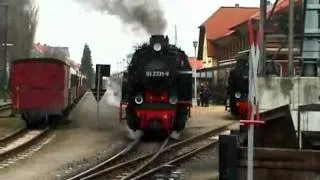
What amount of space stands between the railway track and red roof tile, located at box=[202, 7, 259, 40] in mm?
71352

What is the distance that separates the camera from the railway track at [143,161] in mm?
13842

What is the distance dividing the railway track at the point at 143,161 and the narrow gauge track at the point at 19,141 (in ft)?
10.5

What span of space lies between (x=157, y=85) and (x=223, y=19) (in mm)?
74448

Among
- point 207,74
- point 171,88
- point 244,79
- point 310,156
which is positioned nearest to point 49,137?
point 171,88

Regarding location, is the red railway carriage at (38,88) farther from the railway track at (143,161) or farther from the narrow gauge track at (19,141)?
the railway track at (143,161)

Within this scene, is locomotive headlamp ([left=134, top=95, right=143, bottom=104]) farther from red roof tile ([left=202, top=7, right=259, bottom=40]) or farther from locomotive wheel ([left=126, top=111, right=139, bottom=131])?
red roof tile ([left=202, top=7, right=259, bottom=40])

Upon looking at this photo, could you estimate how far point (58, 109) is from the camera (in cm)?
2659

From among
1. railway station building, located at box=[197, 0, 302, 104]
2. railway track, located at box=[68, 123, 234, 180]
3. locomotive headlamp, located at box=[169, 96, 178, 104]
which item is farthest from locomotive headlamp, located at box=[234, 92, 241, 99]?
locomotive headlamp, located at box=[169, 96, 178, 104]

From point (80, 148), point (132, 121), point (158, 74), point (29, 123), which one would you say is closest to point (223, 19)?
point (29, 123)

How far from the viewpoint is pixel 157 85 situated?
2127 centimetres

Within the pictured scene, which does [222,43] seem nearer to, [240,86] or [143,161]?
[240,86]

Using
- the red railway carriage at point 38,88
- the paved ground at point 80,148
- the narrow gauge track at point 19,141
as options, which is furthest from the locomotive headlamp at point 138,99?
the red railway carriage at point 38,88

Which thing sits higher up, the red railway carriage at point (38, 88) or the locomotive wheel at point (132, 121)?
the red railway carriage at point (38, 88)

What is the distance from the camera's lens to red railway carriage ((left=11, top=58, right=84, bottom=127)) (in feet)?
86.8
